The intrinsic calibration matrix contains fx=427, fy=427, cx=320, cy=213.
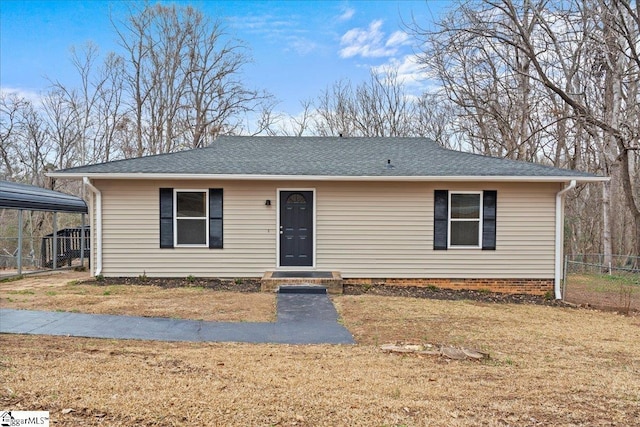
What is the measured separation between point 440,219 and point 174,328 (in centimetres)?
643

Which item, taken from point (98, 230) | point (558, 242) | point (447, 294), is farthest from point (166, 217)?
point (558, 242)

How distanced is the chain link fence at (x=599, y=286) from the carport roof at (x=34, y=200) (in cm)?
1312

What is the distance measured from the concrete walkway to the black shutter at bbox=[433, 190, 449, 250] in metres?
4.08

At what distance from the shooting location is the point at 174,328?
235 inches

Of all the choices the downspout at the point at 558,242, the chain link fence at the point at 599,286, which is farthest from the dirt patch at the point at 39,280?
the chain link fence at the point at 599,286

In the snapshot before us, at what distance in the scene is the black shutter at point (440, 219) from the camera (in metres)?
9.93

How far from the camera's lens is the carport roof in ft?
34.4

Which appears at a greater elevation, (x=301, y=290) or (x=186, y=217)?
(x=186, y=217)

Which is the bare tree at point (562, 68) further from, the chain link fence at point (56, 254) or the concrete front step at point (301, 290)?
the chain link fence at point (56, 254)

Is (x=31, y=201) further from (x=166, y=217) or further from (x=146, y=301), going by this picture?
(x=146, y=301)

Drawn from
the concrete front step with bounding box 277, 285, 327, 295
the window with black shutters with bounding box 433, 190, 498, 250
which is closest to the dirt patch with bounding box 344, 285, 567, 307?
the concrete front step with bounding box 277, 285, 327, 295

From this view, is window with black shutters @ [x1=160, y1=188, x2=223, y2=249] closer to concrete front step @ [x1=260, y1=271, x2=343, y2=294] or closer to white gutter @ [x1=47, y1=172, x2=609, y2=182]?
white gutter @ [x1=47, y1=172, x2=609, y2=182]

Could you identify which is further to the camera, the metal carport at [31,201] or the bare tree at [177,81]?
the bare tree at [177,81]

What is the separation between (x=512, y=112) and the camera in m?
17.9
